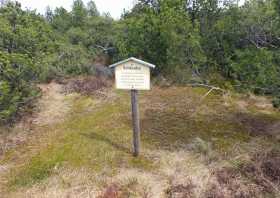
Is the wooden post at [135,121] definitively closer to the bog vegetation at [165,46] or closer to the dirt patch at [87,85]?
the bog vegetation at [165,46]

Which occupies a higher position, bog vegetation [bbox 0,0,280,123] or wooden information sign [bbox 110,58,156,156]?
bog vegetation [bbox 0,0,280,123]

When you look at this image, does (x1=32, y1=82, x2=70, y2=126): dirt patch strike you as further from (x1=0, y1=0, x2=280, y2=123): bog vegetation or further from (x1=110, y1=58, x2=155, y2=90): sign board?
(x1=110, y1=58, x2=155, y2=90): sign board

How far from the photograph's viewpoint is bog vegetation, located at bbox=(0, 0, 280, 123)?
6645mm

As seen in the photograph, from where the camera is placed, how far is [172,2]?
1160 cm

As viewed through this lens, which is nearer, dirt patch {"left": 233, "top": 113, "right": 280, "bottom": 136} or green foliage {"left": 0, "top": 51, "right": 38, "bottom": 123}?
dirt patch {"left": 233, "top": 113, "right": 280, "bottom": 136}

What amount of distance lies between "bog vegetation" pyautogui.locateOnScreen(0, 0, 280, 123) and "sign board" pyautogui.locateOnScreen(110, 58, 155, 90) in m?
1.99

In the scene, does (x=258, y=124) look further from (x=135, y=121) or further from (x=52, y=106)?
(x=52, y=106)

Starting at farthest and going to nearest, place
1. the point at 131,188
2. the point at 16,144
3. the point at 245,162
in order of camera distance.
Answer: the point at 16,144 → the point at 245,162 → the point at 131,188

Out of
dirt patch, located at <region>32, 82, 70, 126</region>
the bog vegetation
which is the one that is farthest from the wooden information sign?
dirt patch, located at <region>32, 82, 70, 126</region>

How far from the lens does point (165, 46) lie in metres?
11.0

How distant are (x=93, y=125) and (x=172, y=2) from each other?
245 inches

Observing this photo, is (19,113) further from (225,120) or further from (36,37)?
(225,120)

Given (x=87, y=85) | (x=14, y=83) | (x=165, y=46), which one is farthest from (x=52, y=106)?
(x=165, y=46)

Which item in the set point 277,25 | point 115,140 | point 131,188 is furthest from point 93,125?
point 277,25
